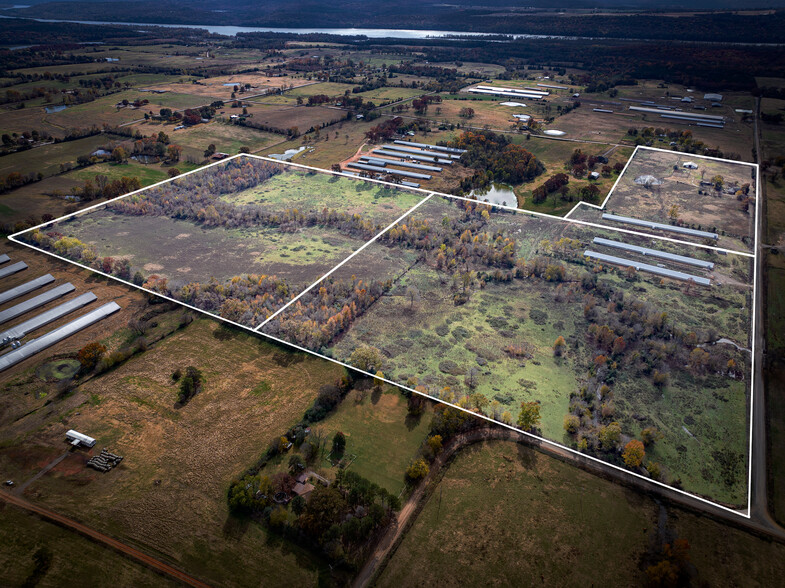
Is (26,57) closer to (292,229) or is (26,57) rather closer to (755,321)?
(292,229)

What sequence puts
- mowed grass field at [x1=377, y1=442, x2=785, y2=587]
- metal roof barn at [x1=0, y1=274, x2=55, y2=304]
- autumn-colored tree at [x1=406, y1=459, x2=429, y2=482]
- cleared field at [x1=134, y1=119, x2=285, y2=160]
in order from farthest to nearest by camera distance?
1. cleared field at [x1=134, y1=119, x2=285, y2=160]
2. metal roof barn at [x1=0, y1=274, x2=55, y2=304]
3. autumn-colored tree at [x1=406, y1=459, x2=429, y2=482]
4. mowed grass field at [x1=377, y1=442, x2=785, y2=587]

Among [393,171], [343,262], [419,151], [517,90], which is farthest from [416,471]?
[517,90]

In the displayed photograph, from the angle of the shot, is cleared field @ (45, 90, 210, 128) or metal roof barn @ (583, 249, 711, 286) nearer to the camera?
metal roof barn @ (583, 249, 711, 286)

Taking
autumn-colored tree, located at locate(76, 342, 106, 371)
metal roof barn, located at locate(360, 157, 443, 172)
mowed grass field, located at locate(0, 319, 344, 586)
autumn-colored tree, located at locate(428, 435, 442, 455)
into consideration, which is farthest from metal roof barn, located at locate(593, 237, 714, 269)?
autumn-colored tree, located at locate(76, 342, 106, 371)

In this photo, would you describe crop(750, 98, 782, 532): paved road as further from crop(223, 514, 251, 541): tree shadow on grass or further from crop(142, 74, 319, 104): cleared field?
crop(142, 74, 319, 104): cleared field

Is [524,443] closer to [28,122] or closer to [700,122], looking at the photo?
[700,122]

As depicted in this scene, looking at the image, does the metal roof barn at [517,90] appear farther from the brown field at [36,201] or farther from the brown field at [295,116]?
the brown field at [36,201]
